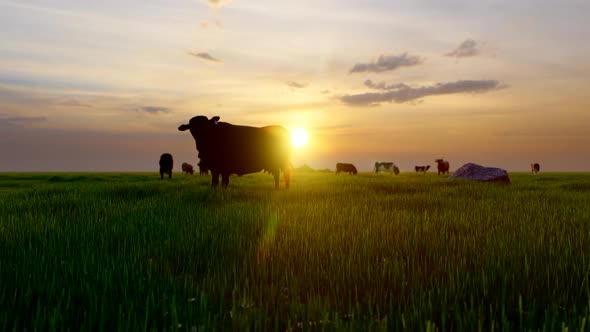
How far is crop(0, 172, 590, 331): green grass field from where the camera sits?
227 cm

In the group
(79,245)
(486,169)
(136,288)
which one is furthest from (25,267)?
(486,169)

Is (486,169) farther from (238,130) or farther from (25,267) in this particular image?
(25,267)

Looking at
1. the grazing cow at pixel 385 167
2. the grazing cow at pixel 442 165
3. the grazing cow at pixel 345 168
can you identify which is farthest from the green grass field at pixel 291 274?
the grazing cow at pixel 385 167

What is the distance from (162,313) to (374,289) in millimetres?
1488

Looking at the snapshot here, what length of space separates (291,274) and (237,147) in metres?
9.68

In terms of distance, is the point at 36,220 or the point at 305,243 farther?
the point at 36,220

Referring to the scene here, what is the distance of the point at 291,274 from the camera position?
3.11 metres

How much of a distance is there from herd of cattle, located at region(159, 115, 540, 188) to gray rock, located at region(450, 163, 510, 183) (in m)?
11.4

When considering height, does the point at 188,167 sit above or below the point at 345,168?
above

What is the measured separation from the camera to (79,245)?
436 cm

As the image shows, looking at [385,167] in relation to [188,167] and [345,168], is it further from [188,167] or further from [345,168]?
[188,167]

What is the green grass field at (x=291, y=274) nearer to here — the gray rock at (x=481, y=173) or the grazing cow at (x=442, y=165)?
the gray rock at (x=481, y=173)

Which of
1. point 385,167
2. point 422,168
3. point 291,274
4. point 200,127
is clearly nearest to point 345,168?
point 385,167

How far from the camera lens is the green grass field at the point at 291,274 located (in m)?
2.27
